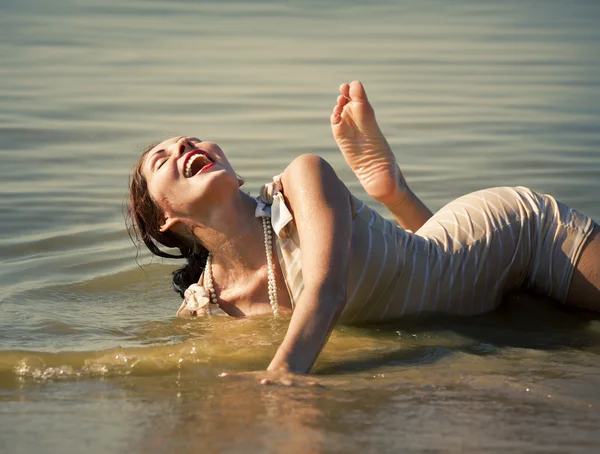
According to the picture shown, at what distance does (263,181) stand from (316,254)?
125 inches

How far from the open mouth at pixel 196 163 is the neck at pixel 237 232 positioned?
16 centimetres

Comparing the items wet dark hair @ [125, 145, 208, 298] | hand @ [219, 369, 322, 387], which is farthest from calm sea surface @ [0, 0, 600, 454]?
wet dark hair @ [125, 145, 208, 298]

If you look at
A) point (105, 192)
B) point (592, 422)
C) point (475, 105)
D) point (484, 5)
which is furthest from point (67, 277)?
point (484, 5)

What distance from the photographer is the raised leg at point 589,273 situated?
4418mm

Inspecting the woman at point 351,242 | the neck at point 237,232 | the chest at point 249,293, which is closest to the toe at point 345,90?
the woman at point 351,242

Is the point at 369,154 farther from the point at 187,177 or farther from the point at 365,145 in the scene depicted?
the point at 187,177

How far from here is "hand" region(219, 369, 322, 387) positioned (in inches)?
140

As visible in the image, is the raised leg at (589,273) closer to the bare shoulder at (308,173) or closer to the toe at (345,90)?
the bare shoulder at (308,173)

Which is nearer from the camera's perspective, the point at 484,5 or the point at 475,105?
the point at 475,105

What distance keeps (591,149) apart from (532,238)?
11.5 ft

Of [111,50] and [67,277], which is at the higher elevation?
[111,50]

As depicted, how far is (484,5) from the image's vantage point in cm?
1434

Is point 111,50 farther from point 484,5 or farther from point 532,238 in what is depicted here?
point 532,238

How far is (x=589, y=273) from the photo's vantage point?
4.43 meters
